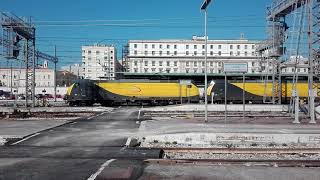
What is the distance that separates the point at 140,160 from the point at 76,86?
4968cm

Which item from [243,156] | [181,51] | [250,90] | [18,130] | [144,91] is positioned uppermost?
[181,51]

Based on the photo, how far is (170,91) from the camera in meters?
67.6

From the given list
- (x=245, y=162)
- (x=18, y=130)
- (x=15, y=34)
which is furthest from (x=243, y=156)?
(x=15, y=34)

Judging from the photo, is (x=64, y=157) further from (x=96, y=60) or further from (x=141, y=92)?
(x=96, y=60)

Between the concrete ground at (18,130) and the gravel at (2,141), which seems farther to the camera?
the concrete ground at (18,130)

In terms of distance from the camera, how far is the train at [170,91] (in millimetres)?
65625

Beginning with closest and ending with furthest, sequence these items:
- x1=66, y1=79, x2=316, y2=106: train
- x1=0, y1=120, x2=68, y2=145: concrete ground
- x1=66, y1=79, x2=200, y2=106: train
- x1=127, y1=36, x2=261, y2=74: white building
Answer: x1=0, y1=120, x2=68, y2=145: concrete ground
x1=66, y1=79, x2=316, y2=106: train
x1=66, y1=79, x2=200, y2=106: train
x1=127, y1=36, x2=261, y2=74: white building

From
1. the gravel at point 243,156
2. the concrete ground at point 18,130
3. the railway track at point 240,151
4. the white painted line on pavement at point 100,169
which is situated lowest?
the gravel at point 243,156

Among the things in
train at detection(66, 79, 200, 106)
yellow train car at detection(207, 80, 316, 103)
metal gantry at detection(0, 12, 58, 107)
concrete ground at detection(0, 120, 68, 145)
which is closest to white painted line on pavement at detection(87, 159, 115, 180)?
concrete ground at detection(0, 120, 68, 145)

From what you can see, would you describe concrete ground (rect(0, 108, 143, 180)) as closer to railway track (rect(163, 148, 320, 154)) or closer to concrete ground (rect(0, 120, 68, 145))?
concrete ground (rect(0, 120, 68, 145))

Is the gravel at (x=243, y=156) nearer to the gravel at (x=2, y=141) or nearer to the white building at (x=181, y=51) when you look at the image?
the gravel at (x=2, y=141)

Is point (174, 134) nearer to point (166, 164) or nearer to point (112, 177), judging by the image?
point (166, 164)

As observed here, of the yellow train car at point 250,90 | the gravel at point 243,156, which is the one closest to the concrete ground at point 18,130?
the gravel at point 243,156

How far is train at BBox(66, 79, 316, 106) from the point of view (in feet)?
215
